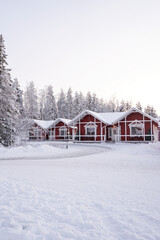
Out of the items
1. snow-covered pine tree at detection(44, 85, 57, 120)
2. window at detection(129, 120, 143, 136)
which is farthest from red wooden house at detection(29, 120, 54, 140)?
window at detection(129, 120, 143, 136)

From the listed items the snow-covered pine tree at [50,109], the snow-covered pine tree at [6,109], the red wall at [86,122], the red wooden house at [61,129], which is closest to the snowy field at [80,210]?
the snow-covered pine tree at [6,109]

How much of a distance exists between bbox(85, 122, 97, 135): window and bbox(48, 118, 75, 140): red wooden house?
6758mm

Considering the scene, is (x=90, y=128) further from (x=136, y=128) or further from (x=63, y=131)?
(x=63, y=131)

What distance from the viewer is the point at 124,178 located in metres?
7.28

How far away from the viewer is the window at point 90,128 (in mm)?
35281

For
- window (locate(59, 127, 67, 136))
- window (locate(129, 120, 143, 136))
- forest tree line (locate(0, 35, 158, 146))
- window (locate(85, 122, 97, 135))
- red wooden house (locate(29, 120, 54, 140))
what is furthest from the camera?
red wooden house (locate(29, 120, 54, 140))

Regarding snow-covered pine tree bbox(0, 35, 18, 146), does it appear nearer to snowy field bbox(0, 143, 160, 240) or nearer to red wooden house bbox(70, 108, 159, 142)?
red wooden house bbox(70, 108, 159, 142)

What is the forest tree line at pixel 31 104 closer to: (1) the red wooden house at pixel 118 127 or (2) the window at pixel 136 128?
(1) the red wooden house at pixel 118 127

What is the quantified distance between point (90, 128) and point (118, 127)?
17.6ft

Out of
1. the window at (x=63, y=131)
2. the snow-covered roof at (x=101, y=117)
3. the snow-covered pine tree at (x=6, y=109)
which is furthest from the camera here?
the window at (x=63, y=131)

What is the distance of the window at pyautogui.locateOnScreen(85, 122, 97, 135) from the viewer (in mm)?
35281

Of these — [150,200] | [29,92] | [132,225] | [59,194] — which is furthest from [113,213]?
[29,92]

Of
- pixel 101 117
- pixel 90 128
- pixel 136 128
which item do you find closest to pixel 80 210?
pixel 136 128

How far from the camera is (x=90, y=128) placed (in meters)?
35.9
